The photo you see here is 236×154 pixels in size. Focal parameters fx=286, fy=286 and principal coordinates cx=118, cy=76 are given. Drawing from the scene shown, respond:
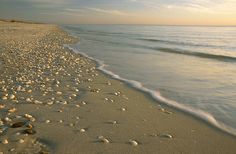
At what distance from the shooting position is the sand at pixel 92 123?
4.66 meters

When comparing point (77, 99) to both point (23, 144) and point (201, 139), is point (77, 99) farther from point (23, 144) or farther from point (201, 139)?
point (201, 139)

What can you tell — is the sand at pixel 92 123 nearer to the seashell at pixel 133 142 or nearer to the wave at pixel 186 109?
the seashell at pixel 133 142

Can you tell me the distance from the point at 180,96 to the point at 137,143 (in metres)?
3.79

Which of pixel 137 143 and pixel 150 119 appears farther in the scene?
pixel 150 119

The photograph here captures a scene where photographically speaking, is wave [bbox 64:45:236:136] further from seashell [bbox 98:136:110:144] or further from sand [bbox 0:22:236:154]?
seashell [bbox 98:136:110:144]

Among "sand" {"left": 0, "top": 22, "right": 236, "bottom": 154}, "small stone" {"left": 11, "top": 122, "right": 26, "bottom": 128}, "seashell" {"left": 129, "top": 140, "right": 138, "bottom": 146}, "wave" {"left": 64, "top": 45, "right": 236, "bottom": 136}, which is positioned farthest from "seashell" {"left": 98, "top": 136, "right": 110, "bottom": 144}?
"wave" {"left": 64, "top": 45, "right": 236, "bottom": 136}

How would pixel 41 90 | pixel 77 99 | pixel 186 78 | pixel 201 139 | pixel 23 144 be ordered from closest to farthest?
pixel 23 144, pixel 201 139, pixel 77 99, pixel 41 90, pixel 186 78

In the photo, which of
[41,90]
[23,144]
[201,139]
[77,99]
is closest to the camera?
[23,144]

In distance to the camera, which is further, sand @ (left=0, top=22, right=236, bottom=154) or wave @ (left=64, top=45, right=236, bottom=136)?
wave @ (left=64, top=45, right=236, bottom=136)

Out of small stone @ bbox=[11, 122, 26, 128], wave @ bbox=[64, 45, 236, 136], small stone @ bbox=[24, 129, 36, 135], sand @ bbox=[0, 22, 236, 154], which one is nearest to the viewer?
sand @ bbox=[0, 22, 236, 154]

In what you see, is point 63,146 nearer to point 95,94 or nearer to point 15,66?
point 95,94

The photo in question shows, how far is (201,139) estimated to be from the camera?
16.9 feet

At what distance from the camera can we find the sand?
15.3 ft

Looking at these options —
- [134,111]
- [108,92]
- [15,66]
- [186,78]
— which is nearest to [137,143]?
[134,111]
